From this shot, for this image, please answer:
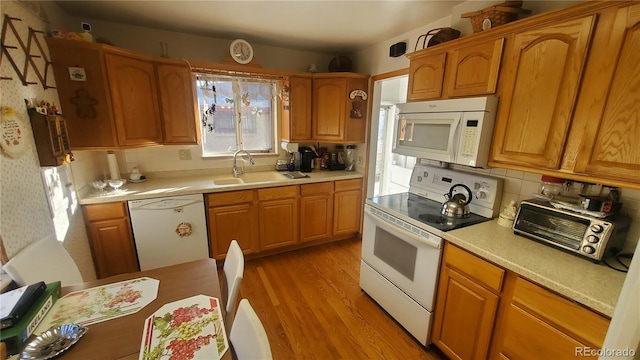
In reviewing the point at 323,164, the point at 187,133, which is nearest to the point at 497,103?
the point at 323,164

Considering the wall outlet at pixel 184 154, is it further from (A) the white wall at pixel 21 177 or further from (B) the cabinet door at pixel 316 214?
(B) the cabinet door at pixel 316 214

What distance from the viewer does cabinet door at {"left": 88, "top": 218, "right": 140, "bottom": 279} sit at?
81.4 inches

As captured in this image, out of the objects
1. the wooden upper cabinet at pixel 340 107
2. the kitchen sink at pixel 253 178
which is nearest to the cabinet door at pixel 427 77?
the wooden upper cabinet at pixel 340 107

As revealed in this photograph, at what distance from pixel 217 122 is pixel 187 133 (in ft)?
1.38

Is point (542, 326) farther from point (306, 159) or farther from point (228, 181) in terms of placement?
point (228, 181)

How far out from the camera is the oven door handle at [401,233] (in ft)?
4.95

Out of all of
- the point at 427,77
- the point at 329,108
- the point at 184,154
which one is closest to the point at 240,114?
the point at 184,154

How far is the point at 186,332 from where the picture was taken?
94cm

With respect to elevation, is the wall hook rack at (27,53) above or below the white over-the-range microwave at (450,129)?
above

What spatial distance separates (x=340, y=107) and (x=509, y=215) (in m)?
1.94

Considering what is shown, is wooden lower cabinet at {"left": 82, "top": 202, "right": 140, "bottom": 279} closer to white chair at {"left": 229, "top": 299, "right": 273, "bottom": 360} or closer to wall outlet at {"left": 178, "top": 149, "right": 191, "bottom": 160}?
wall outlet at {"left": 178, "top": 149, "right": 191, "bottom": 160}

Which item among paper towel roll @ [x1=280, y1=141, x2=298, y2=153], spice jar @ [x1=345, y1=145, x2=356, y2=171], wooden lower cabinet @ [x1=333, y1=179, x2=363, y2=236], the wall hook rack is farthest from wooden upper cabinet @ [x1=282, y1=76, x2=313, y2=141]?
the wall hook rack

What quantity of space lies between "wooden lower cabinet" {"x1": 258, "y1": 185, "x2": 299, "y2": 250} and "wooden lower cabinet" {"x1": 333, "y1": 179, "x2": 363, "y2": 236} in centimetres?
52

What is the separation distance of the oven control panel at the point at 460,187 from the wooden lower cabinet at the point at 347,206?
94 centimetres
